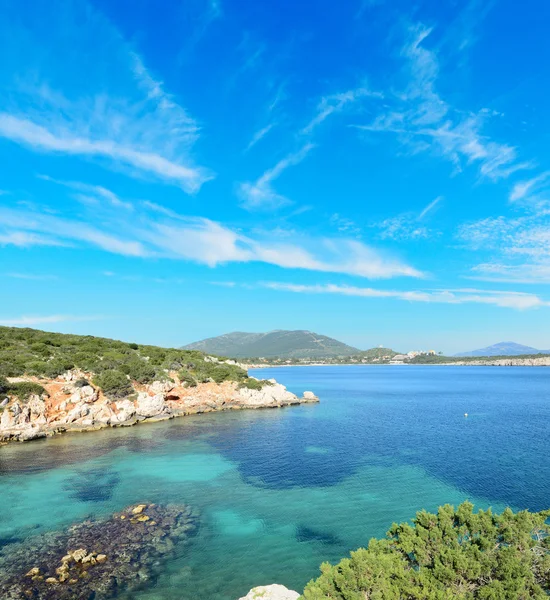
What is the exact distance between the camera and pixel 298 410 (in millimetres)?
73688

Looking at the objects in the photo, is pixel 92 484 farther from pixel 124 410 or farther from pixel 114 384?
pixel 114 384

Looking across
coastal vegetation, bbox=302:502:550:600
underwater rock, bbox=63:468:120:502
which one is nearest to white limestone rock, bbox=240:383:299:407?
underwater rock, bbox=63:468:120:502

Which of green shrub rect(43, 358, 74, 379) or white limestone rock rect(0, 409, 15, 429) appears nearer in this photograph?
white limestone rock rect(0, 409, 15, 429)

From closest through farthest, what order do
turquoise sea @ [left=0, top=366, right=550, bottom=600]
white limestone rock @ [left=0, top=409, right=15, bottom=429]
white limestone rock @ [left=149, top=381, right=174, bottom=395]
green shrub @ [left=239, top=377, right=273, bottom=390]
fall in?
turquoise sea @ [left=0, top=366, right=550, bottom=600]
white limestone rock @ [left=0, top=409, right=15, bottom=429]
white limestone rock @ [left=149, top=381, right=174, bottom=395]
green shrub @ [left=239, top=377, right=273, bottom=390]

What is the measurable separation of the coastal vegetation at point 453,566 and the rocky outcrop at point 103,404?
48.0 m

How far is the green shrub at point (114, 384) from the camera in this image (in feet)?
193

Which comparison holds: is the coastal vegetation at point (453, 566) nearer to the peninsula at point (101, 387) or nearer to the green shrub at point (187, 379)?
the peninsula at point (101, 387)

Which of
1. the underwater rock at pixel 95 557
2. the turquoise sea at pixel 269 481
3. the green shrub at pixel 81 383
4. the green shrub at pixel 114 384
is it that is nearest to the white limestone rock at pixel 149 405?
the green shrub at pixel 114 384

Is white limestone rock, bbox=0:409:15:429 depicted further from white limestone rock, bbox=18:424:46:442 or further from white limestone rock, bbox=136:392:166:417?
white limestone rock, bbox=136:392:166:417

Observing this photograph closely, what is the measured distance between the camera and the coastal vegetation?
1168 cm

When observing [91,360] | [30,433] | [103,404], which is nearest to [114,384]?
[103,404]

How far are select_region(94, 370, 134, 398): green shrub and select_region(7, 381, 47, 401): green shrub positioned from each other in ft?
28.0

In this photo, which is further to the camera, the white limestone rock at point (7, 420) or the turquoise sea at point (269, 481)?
the white limestone rock at point (7, 420)

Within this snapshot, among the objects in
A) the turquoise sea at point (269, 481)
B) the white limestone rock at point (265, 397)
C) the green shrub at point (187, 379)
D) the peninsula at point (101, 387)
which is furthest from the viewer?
the white limestone rock at point (265, 397)
